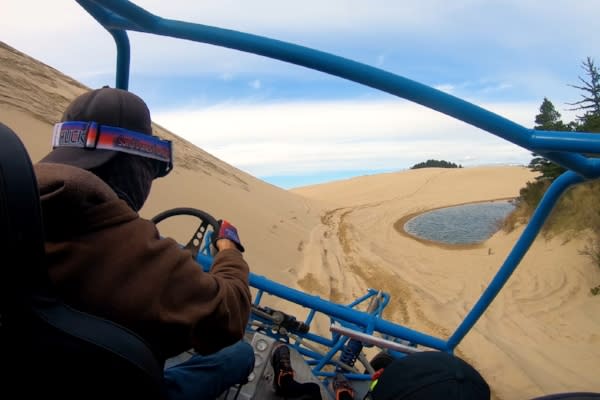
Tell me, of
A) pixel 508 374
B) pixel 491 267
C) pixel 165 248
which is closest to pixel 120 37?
pixel 165 248

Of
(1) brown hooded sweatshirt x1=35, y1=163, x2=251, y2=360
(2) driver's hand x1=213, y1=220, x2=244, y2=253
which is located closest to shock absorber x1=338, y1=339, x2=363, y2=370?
(2) driver's hand x1=213, y1=220, x2=244, y2=253

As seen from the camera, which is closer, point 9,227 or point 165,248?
point 9,227

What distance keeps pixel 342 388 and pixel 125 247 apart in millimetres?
1698

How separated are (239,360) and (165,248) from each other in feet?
3.26

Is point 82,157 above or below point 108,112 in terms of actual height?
below

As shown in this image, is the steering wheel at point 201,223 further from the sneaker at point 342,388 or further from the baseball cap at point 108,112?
the sneaker at point 342,388

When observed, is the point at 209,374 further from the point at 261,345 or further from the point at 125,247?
the point at 125,247

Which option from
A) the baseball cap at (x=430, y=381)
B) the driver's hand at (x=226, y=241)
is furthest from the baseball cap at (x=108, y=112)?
the baseball cap at (x=430, y=381)

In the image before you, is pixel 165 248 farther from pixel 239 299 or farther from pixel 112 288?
pixel 239 299

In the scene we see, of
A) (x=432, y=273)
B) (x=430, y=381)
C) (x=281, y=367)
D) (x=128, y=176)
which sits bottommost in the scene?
(x=432, y=273)

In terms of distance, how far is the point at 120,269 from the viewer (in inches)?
36.6

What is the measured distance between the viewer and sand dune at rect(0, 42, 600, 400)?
4336 millimetres

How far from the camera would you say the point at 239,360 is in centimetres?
182

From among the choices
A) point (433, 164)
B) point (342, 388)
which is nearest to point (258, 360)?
point (342, 388)
